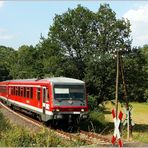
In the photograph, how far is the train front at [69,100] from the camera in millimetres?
24922

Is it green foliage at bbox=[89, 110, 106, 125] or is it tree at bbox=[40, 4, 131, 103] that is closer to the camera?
green foliage at bbox=[89, 110, 106, 125]

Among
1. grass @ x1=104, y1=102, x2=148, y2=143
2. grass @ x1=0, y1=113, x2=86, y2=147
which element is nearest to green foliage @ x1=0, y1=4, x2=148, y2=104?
grass @ x1=104, y1=102, x2=148, y2=143

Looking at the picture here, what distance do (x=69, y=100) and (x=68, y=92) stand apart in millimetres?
559

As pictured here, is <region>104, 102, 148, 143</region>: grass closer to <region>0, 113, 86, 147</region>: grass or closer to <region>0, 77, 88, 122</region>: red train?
<region>0, 77, 88, 122</region>: red train

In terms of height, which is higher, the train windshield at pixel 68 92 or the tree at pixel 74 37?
the tree at pixel 74 37

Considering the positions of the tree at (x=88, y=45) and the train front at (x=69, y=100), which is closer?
the train front at (x=69, y=100)

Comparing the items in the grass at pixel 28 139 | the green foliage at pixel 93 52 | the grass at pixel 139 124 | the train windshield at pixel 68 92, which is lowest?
the grass at pixel 139 124

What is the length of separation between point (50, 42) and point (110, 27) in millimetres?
4622

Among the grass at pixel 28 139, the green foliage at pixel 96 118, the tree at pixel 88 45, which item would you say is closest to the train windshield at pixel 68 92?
the green foliage at pixel 96 118

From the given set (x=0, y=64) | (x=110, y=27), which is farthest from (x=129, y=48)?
(x=0, y=64)

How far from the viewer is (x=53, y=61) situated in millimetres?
34344

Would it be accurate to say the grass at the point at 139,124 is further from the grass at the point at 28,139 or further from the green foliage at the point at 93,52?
the grass at the point at 28,139

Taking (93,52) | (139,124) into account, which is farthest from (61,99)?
(139,124)

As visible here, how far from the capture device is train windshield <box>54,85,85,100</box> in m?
25.5
